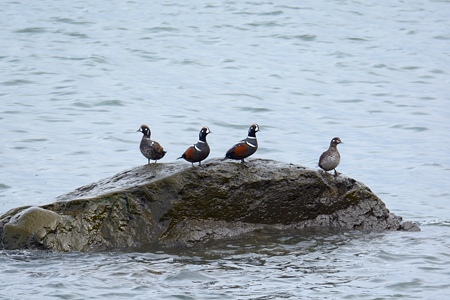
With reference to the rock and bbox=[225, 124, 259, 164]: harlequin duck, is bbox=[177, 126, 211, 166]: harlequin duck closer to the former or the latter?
the rock

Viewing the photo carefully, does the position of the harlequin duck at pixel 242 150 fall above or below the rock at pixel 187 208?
above

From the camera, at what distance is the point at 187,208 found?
1149cm

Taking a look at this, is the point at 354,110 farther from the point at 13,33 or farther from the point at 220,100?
the point at 13,33

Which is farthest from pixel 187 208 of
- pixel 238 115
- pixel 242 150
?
pixel 238 115

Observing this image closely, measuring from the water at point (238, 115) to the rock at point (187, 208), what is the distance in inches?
10.4

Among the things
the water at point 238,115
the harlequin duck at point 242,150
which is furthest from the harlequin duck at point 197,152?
the water at point 238,115

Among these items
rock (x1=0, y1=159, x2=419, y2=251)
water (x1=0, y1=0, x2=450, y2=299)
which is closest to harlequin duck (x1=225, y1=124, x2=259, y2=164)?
rock (x1=0, y1=159, x2=419, y2=251)

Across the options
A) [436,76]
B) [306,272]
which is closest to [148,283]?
[306,272]

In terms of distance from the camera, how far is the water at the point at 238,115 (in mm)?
10719

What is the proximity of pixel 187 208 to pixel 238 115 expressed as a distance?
11.4 metres

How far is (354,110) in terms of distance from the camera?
23.4 meters

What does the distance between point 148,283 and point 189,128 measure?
11.3 meters

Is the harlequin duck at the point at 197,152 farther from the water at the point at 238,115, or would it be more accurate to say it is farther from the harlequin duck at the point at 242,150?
the water at the point at 238,115

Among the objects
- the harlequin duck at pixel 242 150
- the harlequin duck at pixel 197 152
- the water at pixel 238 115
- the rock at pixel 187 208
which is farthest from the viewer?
the harlequin duck at pixel 242 150
